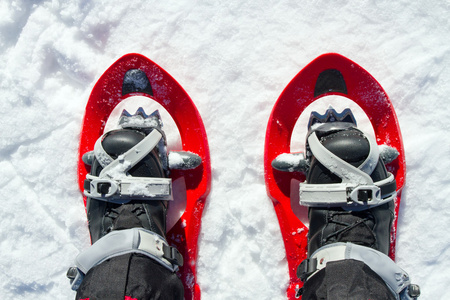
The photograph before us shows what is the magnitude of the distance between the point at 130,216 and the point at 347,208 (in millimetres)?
688

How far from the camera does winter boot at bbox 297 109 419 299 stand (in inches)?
41.1

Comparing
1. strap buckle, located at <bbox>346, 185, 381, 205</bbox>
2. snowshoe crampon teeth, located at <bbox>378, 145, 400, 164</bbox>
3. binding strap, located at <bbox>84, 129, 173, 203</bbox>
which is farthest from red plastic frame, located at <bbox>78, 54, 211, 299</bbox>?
snowshoe crampon teeth, located at <bbox>378, 145, 400, 164</bbox>

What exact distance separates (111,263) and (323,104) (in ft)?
3.00

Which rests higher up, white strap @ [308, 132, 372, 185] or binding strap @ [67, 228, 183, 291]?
white strap @ [308, 132, 372, 185]

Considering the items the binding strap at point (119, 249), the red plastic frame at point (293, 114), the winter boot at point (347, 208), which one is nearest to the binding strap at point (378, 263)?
the winter boot at point (347, 208)

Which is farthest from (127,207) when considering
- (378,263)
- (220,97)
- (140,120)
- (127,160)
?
(378,263)

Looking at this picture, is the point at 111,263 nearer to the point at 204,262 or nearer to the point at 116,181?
the point at 116,181

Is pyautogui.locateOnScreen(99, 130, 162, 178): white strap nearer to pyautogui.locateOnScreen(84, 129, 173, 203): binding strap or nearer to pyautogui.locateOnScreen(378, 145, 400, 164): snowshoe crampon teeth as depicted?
pyautogui.locateOnScreen(84, 129, 173, 203): binding strap

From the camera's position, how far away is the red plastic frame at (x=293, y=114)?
4.33 ft

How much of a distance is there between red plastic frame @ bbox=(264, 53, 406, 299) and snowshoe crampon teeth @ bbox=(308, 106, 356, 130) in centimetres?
6

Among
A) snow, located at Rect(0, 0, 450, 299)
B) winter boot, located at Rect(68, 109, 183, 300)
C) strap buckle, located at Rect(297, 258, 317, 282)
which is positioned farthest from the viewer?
snow, located at Rect(0, 0, 450, 299)

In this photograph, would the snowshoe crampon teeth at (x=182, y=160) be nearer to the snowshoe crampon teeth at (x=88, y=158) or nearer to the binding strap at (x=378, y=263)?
the snowshoe crampon teeth at (x=88, y=158)

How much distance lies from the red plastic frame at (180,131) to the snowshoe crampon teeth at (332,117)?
40cm

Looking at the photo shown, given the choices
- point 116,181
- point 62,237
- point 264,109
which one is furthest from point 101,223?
point 264,109
